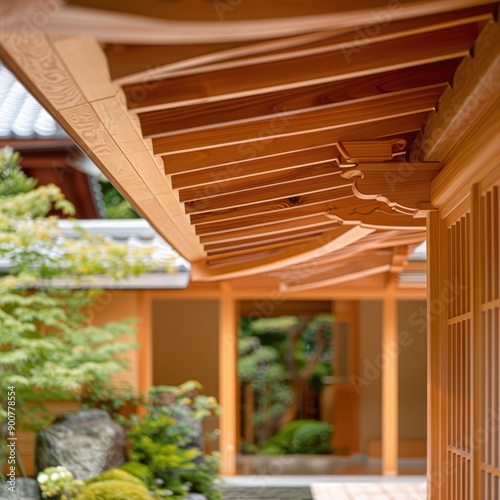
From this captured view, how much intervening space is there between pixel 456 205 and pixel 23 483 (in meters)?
5.51

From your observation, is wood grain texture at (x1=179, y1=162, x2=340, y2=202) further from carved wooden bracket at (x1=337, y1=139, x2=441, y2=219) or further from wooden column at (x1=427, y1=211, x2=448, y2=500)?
wooden column at (x1=427, y1=211, x2=448, y2=500)

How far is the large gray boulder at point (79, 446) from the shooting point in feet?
26.5

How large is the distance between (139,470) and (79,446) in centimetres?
62

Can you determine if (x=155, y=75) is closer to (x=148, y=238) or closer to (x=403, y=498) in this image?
(x=403, y=498)

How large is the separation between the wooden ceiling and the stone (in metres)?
3.67

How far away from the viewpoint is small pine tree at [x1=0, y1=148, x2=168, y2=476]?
8391 millimetres

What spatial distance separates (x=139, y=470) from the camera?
834cm

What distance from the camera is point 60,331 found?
31.9 ft

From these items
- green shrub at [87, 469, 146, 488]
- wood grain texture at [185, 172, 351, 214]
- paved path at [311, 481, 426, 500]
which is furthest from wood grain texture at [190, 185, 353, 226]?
paved path at [311, 481, 426, 500]

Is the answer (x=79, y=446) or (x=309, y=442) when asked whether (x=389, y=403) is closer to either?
(x=79, y=446)

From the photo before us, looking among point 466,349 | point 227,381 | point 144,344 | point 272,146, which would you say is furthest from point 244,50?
point 227,381

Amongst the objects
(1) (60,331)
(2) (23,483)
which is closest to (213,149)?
(2) (23,483)

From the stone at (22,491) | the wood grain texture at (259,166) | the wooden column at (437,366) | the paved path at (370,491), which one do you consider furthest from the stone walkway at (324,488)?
the wood grain texture at (259,166)

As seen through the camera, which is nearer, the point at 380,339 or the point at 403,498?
the point at 403,498
